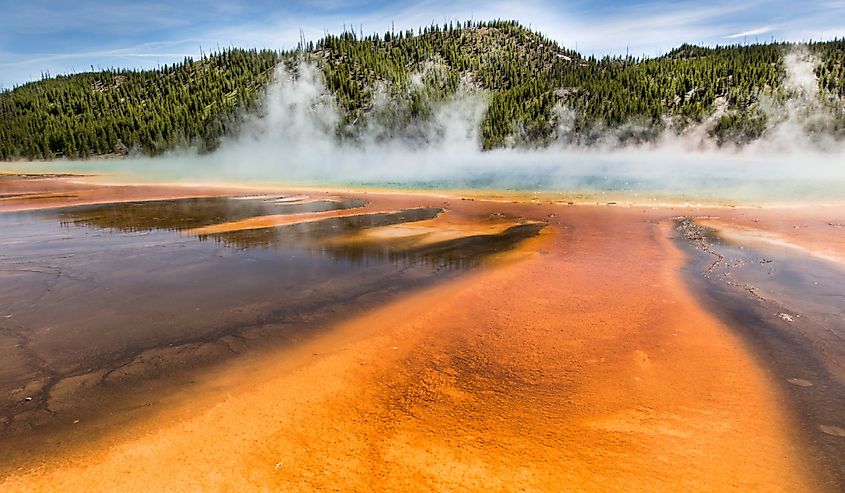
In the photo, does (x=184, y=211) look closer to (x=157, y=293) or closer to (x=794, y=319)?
(x=157, y=293)

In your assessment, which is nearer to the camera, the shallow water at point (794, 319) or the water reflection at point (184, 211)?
the shallow water at point (794, 319)

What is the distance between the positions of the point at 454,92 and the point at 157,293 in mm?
117690

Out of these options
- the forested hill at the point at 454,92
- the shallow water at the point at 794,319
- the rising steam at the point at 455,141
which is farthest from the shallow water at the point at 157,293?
the forested hill at the point at 454,92

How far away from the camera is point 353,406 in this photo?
18.4ft

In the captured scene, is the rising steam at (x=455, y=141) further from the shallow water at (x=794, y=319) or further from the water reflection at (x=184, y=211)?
the shallow water at (x=794, y=319)

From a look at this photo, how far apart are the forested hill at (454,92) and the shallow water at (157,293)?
9132 centimetres

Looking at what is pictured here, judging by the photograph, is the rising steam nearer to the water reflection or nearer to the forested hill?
the forested hill

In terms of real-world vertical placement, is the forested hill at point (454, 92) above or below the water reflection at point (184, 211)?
above

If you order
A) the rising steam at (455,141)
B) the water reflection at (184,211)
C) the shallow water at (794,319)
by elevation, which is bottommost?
the shallow water at (794,319)

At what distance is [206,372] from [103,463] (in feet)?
6.06

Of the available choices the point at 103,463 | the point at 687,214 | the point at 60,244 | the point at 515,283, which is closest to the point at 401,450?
the point at 103,463

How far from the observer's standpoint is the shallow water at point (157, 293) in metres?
6.16

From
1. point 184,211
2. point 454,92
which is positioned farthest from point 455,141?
point 184,211

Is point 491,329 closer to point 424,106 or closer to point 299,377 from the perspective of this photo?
→ point 299,377
